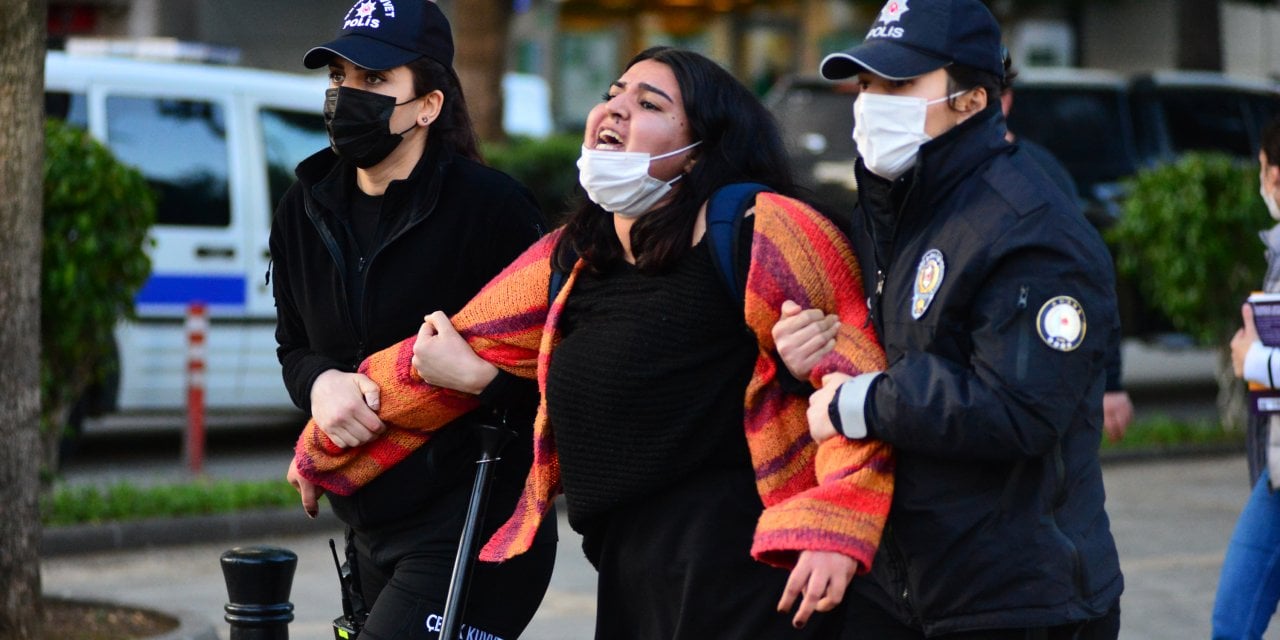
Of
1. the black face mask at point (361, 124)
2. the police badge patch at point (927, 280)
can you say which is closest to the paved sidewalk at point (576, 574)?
the black face mask at point (361, 124)

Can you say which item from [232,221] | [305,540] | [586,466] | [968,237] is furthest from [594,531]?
[232,221]

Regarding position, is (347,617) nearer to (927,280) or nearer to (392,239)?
(392,239)

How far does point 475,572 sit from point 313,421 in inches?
17.8

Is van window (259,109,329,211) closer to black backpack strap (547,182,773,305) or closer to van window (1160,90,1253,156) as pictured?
van window (1160,90,1253,156)

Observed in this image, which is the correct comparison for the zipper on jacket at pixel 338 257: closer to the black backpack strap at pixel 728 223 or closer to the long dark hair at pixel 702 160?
the long dark hair at pixel 702 160

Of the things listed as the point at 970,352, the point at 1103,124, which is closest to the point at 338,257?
the point at 970,352

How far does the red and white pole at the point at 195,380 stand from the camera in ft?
31.6

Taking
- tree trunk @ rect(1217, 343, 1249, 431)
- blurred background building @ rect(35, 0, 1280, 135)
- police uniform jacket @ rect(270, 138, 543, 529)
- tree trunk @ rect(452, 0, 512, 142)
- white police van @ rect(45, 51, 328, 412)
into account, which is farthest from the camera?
blurred background building @ rect(35, 0, 1280, 135)

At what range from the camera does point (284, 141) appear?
10562 millimetres

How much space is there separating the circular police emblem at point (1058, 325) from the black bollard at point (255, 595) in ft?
6.30

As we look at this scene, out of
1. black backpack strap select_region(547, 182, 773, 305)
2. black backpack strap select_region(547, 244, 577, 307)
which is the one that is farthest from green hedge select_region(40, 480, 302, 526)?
black backpack strap select_region(547, 182, 773, 305)

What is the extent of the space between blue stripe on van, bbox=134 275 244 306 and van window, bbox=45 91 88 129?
3.05 feet

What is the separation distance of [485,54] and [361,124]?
11.8 metres

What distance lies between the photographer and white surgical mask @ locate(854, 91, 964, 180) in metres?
2.93
